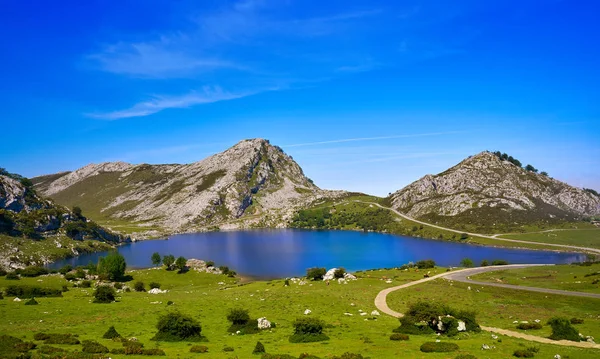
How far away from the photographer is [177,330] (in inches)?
1661

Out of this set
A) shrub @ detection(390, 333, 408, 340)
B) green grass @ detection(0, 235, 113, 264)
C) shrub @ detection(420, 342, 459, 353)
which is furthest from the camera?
green grass @ detection(0, 235, 113, 264)

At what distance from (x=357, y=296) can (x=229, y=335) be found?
124 feet

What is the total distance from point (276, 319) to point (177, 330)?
58.4 ft

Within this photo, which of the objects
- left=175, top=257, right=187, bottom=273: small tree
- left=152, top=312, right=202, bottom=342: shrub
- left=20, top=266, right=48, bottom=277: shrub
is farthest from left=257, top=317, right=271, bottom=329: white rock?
left=20, top=266, right=48, bottom=277: shrub

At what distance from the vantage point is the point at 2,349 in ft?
93.7

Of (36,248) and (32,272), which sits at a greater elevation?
(36,248)

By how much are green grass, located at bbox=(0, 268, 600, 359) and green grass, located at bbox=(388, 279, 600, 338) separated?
381 mm

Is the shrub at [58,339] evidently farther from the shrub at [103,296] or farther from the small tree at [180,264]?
the small tree at [180,264]

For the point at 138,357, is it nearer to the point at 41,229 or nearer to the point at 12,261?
the point at 12,261

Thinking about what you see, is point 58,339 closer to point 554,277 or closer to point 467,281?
point 467,281

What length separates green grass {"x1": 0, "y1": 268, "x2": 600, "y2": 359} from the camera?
119 ft

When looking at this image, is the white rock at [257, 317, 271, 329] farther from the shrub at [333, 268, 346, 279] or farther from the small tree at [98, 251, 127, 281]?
the small tree at [98, 251, 127, 281]

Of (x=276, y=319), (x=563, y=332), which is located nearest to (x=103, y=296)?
(x=276, y=319)

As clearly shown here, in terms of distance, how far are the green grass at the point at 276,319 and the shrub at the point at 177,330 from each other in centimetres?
175
